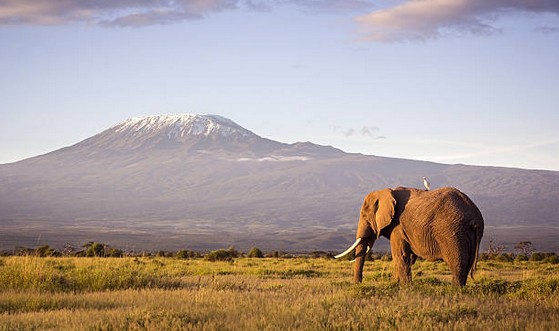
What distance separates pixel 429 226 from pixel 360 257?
2779 millimetres

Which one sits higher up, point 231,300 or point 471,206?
point 471,206

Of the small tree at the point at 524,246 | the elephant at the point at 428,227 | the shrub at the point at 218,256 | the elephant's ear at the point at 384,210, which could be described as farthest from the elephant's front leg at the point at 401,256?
the small tree at the point at 524,246

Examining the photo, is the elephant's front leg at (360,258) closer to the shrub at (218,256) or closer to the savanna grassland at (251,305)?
the savanna grassland at (251,305)

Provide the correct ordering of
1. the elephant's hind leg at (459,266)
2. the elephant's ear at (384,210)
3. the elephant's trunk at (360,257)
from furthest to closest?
1. the elephant's trunk at (360,257)
2. the elephant's ear at (384,210)
3. the elephant's hind leg at (459,266)

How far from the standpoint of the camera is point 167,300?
13.5 metres

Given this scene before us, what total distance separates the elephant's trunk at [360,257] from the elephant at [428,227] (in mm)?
27

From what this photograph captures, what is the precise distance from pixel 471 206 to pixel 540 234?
15625 centimetres

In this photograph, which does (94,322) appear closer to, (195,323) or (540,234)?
(195,323)

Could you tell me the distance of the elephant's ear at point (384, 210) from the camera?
700 inches

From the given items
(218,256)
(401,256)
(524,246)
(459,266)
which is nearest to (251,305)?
(459,266)

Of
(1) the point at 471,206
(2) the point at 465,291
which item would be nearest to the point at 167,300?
(2) the point at 465,291

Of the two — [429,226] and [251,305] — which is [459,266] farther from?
[251,305]

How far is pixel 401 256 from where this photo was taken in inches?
691

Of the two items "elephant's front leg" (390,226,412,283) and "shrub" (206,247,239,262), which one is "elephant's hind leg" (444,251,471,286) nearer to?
"elephant's front leg" (390,226,412,283)
